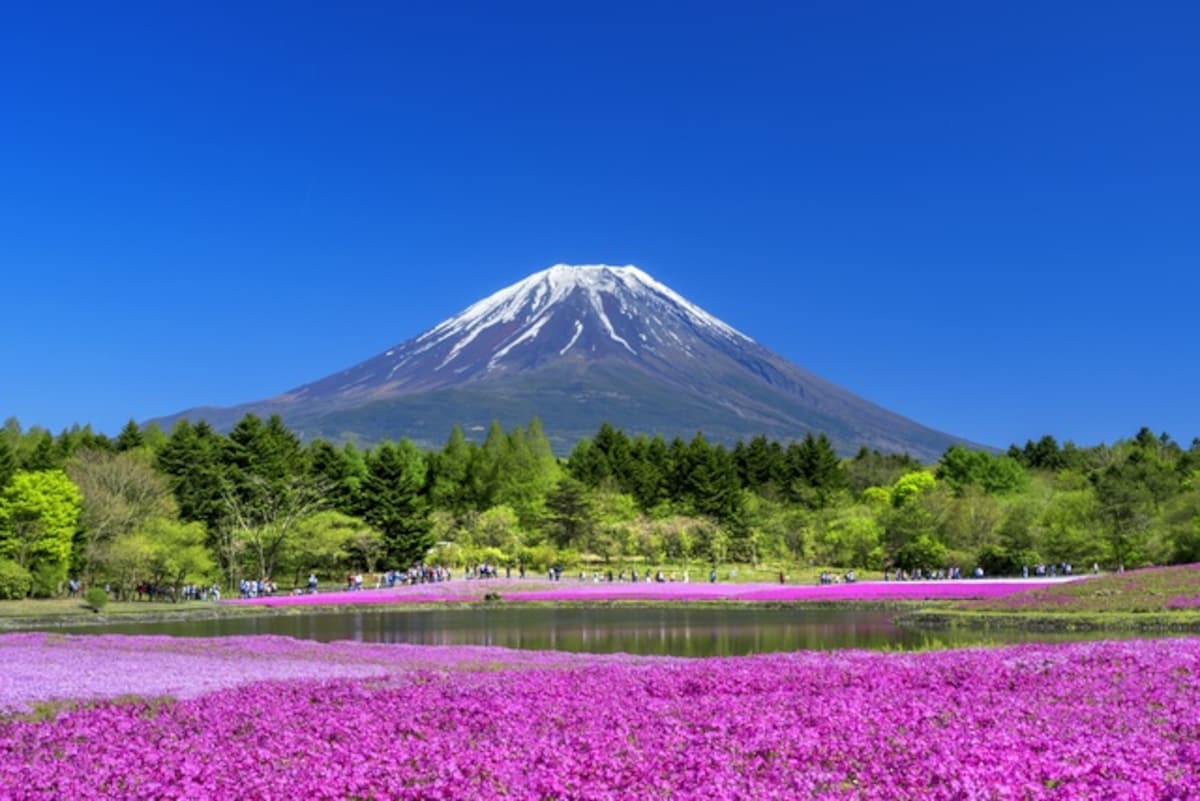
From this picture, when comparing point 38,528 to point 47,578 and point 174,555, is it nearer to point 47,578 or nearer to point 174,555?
point 47,578

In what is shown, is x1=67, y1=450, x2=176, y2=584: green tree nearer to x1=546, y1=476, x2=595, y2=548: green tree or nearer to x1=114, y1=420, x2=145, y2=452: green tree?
x1=114, y1=420, x2=145, y2=452: green tree

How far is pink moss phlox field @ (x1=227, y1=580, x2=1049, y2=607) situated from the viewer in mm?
47969

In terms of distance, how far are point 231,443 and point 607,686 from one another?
70665mm

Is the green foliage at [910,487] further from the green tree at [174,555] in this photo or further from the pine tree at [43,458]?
the pine tree at [43,458]

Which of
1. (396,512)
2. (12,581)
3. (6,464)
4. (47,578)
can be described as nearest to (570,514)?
(396,512)

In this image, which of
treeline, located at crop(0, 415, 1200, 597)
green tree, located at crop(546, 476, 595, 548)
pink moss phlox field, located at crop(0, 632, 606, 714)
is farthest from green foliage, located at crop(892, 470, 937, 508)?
pink moss phlox field, located at crop(0, 632, 606, 714)

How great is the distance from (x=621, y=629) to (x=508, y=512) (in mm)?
48018

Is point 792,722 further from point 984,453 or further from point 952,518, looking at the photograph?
point 984,453

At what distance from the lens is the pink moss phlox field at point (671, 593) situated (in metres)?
48.0

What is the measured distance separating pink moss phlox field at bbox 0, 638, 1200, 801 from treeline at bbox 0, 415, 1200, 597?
155 ft

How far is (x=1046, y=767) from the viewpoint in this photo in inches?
336

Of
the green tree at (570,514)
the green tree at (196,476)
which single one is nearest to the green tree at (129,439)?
the green tree at (196,476)

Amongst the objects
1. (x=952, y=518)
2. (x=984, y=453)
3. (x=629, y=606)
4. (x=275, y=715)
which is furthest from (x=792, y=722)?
(x=984, y=453)

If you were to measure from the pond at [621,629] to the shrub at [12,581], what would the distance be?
1668cm
